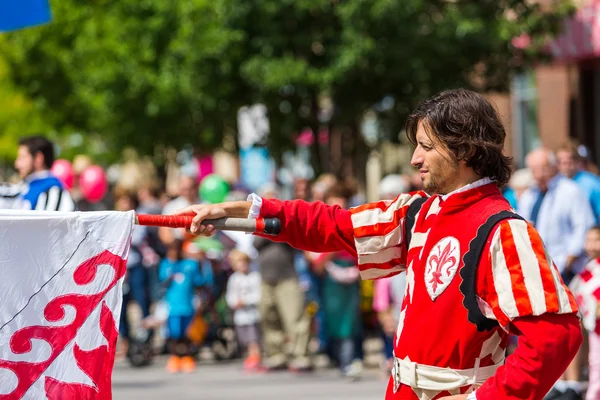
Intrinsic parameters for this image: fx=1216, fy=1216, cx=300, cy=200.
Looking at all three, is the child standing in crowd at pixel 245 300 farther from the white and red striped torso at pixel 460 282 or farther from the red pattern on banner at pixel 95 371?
the white and red striped torso at pixel 460 282

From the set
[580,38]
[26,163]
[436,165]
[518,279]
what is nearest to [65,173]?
[26,163]

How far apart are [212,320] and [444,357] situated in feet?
32.3

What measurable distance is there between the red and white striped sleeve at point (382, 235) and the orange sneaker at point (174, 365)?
8819 mm

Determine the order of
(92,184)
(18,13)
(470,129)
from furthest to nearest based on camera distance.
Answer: (92,184) < (18,13) < (470,129)

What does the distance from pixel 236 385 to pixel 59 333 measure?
24.3ft

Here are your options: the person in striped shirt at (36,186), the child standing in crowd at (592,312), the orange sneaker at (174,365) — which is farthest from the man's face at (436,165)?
the orange sneaker at (174,365)

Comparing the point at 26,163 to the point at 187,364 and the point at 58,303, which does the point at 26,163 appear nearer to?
the point at 58,303

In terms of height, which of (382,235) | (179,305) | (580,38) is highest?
(580,38)

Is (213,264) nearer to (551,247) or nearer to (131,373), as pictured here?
(131,373)

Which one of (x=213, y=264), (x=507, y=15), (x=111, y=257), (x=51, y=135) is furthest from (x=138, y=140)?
(x=111, y=257)

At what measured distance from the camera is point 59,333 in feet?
13.1

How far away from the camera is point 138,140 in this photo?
2109 cm

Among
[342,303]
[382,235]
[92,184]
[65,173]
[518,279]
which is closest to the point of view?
[518,279]

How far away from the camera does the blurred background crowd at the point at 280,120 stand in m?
11.8
